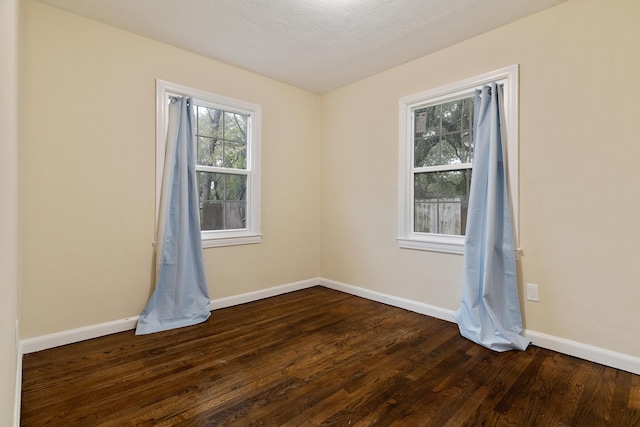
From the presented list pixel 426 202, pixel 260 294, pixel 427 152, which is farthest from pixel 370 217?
pixel 260 294

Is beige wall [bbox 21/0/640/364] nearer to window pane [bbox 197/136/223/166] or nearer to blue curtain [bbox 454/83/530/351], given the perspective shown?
blue curtain [bbox 454/83/530/351]

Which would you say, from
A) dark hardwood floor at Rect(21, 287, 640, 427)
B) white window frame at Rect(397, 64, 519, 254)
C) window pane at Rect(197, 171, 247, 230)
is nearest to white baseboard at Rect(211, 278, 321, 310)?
dark hardwood floor at Rect(21, 287, 640, 427)

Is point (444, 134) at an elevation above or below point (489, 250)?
above

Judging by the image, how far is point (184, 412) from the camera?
→ 1652 mm

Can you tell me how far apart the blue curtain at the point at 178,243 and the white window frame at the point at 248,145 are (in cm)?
6

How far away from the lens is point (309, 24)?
258cm

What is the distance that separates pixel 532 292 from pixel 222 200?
2971 millimetres

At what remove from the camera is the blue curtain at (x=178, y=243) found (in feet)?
9.20

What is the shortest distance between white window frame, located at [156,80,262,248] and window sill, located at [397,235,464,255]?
163cm

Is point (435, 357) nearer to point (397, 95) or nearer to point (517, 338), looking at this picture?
point (517, 338)

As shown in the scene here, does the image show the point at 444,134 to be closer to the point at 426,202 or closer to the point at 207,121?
the point at 426,202

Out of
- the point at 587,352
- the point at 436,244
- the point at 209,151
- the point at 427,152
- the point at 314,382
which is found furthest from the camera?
the point at 209,151

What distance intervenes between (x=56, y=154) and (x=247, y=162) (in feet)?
5.54

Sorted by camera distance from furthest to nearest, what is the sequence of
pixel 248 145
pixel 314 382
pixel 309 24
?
1. pixel 248 145
2. pixel 309 24
3. pixel 314 382
